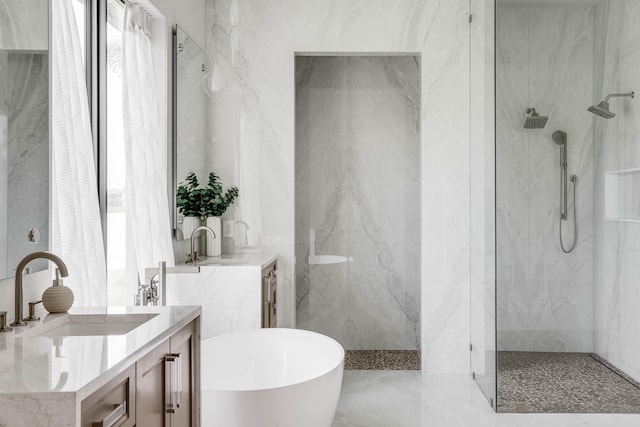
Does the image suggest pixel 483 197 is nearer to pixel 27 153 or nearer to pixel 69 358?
pixel 27 153

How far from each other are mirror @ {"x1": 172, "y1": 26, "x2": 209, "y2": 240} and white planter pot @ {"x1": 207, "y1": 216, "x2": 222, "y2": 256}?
0.27m

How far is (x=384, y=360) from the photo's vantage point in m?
3.92

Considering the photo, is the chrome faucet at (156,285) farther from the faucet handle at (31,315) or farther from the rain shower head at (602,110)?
the rain shower head at (602,110)

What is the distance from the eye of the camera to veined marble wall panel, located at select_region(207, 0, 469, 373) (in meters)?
3.70

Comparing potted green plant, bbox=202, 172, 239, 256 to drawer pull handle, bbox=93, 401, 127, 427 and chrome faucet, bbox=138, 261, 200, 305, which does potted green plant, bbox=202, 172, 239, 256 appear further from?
drawer pull handle, bbox=93, 401, 127, 427

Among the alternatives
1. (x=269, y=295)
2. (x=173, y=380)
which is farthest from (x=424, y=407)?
(x=173, y=380)

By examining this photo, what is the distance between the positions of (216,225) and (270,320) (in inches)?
29.3

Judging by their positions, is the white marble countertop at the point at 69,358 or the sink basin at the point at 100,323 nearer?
the white marble countertop at the point at 69,358

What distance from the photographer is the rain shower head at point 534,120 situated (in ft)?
9.14

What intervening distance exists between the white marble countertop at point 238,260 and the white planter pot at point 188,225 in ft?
0.61

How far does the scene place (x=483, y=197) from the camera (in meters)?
3.28

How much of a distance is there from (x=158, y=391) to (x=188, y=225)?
2024 mm

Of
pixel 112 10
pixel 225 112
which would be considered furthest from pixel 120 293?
pixel 225 112

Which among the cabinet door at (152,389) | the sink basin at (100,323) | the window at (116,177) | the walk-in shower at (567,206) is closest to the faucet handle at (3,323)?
the sink basin at (100,323)
